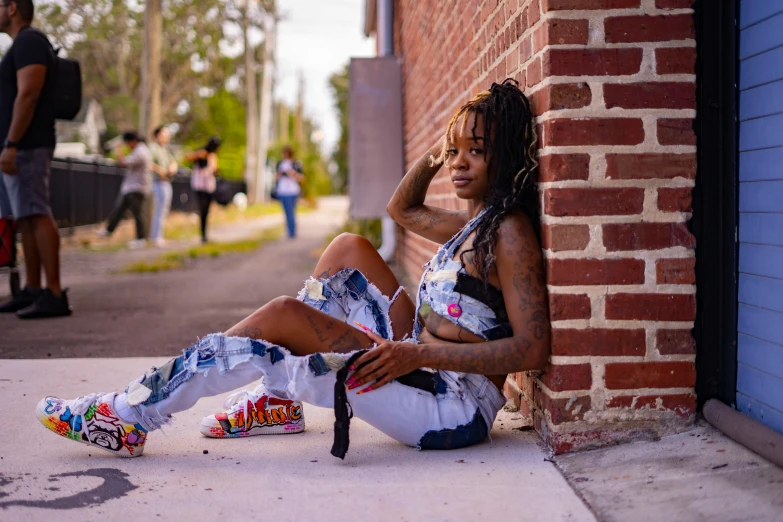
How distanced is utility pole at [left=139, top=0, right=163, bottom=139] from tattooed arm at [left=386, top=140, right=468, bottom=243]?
44.2 feet

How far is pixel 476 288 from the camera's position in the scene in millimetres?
2889

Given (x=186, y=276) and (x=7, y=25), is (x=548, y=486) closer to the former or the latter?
(x=7, y=25)

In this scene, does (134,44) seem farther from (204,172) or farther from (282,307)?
(282,307)

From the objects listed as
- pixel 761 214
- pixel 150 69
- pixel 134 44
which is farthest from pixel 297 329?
pixel 134 44

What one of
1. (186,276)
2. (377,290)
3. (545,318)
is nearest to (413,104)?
(186,276)

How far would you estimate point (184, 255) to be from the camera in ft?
39.6

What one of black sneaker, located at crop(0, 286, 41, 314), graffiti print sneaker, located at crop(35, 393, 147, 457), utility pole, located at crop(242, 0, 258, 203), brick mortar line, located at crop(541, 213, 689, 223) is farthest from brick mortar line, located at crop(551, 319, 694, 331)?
utility pole, located at crop(242, 0, 258, 203)

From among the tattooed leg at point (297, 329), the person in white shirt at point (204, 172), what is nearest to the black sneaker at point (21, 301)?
the tattooed leg at point (297, 329)

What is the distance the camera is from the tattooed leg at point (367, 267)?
334cm

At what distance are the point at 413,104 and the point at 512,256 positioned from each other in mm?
5592

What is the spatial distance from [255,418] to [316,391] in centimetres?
59

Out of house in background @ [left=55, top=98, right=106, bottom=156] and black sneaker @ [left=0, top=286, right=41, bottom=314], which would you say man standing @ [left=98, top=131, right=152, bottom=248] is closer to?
black sneaker @ [left=0, top=286, right=41, bottom=314]

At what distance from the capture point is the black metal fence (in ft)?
47.9

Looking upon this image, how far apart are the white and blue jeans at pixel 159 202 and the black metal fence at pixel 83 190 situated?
1.61 meters
